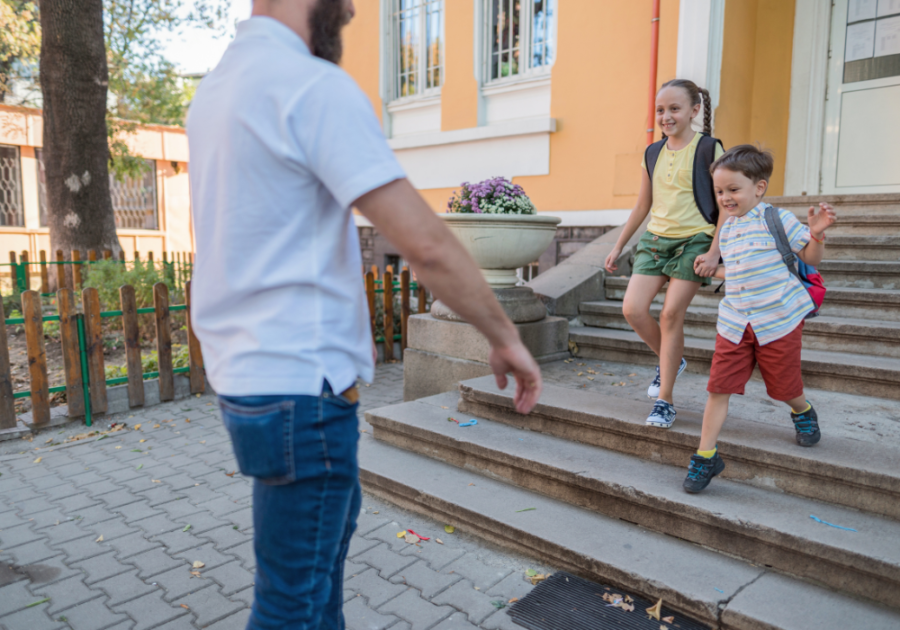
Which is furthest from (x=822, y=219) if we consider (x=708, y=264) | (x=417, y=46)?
(x=417, y=46)

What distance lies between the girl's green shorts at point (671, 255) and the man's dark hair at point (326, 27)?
247 cm

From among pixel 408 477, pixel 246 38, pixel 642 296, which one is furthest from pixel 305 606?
pixel 642 296

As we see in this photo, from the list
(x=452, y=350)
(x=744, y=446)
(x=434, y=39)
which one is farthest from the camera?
(x=434, y=39)

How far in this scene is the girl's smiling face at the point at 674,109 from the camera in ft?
10.9

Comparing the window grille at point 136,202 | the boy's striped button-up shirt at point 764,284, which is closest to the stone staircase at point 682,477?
the boy's striped button-up shirt at point 764,284

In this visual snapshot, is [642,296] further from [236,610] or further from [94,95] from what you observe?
[94,95]

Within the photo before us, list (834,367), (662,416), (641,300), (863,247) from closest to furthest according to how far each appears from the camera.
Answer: (662,416) < (641,300) < (834,367) < (863,247)

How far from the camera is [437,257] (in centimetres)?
130

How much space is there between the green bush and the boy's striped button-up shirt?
21.4 feet

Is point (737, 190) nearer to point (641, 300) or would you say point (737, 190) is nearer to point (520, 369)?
point (641, 300)

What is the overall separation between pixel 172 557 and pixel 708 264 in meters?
2.98

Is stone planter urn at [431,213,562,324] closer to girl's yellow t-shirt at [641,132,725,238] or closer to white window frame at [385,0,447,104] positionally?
girl's yellow t-shirt at [641,132,725,238]

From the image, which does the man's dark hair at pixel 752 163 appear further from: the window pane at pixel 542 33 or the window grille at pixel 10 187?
the window grille at pixel 10 187

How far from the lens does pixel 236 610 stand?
2.66m
